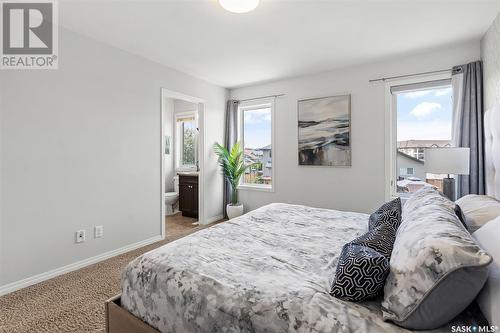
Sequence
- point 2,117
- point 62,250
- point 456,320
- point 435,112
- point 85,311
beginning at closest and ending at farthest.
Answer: point 456,320, point 85,311, point 2,117, point 62,250, point 435,112

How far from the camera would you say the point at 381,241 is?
50.1 inches

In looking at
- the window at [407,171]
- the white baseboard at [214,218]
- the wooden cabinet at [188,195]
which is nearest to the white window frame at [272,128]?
the white baseboard at [214,218]

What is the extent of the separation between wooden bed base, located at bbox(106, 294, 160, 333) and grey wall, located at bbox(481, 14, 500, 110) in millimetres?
3180

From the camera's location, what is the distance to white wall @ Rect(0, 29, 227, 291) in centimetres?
226

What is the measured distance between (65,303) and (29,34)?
8.22 ft

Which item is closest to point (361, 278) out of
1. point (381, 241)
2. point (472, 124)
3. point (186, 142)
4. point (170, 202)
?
point (381, 241)

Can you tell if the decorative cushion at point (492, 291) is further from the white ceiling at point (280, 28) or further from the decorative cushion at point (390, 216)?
the white ceiling at point (280, 28)

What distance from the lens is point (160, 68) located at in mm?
3529

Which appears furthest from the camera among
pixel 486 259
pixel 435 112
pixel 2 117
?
pixel 435 112

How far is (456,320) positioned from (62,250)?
320 cm

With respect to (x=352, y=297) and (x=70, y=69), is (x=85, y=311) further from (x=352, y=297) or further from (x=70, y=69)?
(x=70, y=69)

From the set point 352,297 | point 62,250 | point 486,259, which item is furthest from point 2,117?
point 486,259

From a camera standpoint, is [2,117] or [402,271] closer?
[402,271]

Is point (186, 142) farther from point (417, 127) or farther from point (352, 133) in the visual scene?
point (417, 127)
